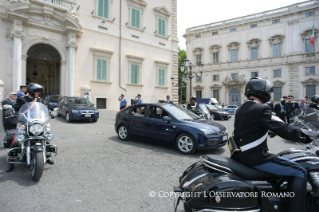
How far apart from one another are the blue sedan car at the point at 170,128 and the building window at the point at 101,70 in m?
12.8

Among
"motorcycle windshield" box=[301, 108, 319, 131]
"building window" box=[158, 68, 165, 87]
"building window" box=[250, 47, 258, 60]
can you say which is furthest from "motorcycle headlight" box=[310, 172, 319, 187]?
"building window" box=[250, 47, 258, 60]

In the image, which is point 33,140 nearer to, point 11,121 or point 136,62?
point 11,121

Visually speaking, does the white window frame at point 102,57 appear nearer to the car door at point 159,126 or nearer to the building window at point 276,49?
the car door at point 159,126

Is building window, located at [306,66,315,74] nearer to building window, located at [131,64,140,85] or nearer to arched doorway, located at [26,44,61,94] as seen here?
building window, located at [131,64,140,85]

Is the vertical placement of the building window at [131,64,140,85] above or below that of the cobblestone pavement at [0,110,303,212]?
above

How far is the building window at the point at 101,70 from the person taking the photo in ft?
65.5

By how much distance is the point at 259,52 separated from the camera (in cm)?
3903

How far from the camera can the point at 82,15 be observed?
19125 mm

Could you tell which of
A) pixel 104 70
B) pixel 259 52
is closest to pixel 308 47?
pixel 259 52

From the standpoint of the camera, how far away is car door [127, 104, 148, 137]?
289 inches

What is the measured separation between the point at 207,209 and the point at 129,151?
4483 millimetres

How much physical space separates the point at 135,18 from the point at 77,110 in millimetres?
14027

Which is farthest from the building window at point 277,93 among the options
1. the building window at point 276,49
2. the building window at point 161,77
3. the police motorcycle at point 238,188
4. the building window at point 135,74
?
the police motorcycle at point 238,188

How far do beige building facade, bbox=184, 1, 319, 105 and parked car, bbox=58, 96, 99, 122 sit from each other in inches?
1287
